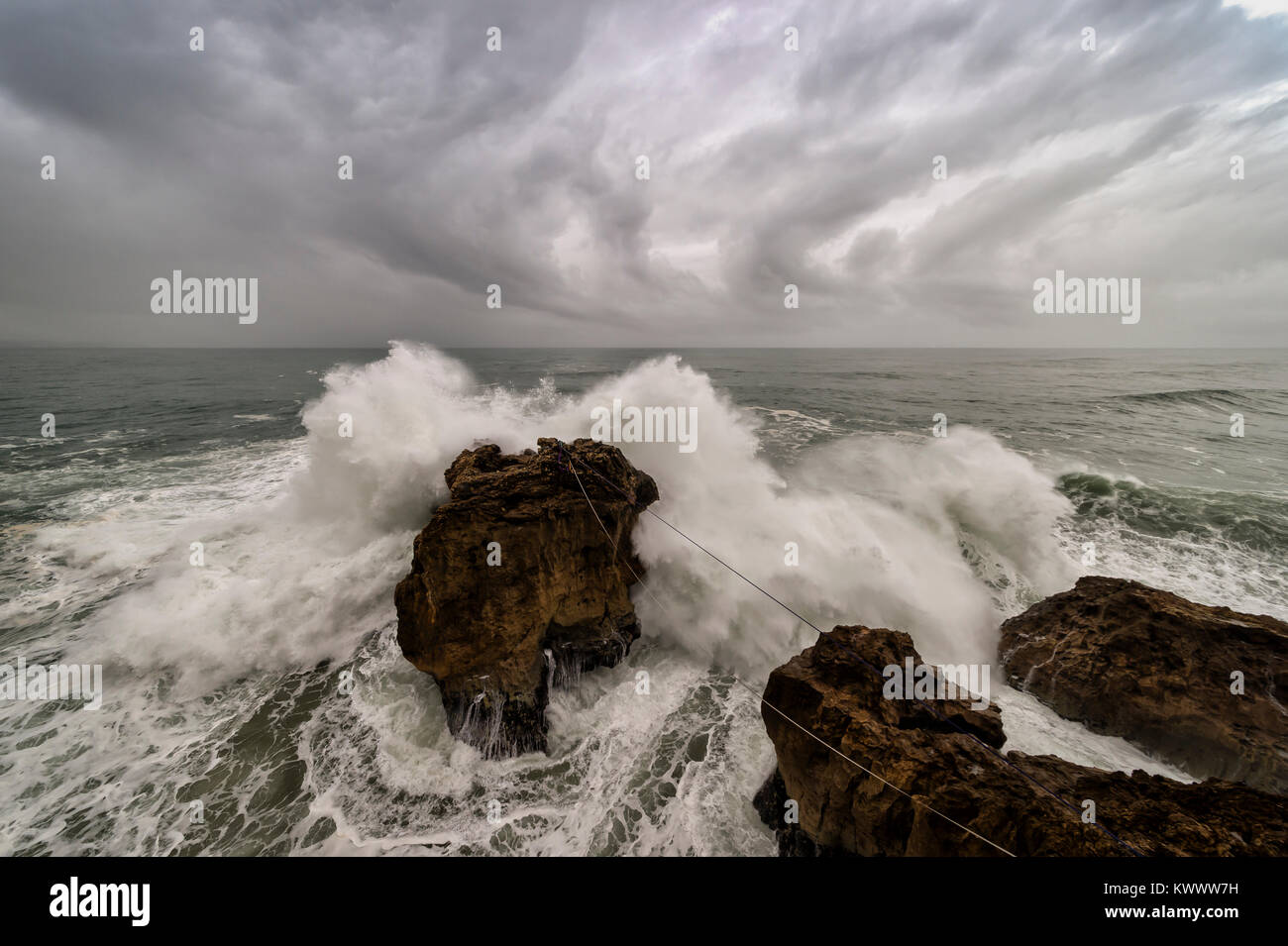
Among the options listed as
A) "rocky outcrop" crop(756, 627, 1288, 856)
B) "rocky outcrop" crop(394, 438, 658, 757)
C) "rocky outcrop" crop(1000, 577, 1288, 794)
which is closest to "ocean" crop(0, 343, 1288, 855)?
"rocky outcrop" crop(1000, 577, 1288, 794)

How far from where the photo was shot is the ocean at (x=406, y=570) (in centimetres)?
521

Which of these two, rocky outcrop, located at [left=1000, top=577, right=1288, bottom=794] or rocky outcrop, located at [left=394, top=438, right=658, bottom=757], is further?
rocky outcrop, located at [left=394, top=438, right=658, bottom=757]

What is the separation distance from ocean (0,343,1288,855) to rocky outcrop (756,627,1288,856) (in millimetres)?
1241

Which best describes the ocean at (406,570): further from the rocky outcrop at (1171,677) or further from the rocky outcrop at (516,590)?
the rocky outcrop at (516,590)

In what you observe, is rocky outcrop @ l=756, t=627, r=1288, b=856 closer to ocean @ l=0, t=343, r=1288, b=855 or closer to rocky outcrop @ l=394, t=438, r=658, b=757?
ocean @ l=0, t=343, r=1288, b=855

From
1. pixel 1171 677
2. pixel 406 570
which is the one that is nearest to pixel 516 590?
pixel 406 570

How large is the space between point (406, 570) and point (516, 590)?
4.01 m

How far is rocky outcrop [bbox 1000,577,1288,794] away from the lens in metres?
5.23

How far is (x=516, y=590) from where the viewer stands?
6543mm

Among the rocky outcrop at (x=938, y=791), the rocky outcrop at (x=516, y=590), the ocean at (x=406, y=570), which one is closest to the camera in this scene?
the rocky outcrop at (x=938, y=791)

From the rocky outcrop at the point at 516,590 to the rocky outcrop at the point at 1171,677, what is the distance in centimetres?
695

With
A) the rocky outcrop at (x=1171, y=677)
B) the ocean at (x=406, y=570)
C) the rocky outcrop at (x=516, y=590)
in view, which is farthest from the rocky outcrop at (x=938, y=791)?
the rocky outcrop at (x=516, y=590)

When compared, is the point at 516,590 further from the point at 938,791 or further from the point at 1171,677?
the point at 1171,677
